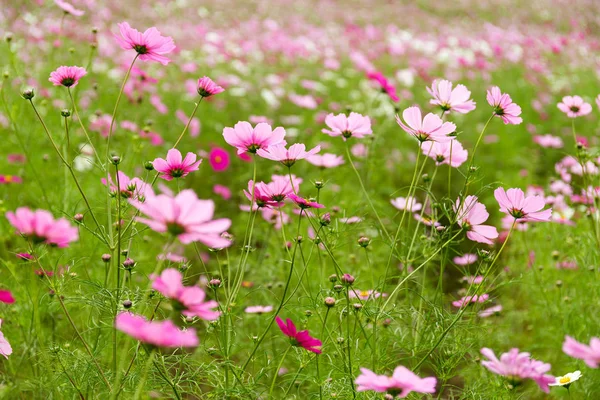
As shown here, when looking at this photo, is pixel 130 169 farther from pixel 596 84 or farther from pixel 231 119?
pixel 596 84

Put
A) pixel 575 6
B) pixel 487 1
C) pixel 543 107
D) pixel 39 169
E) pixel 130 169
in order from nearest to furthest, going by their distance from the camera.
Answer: pixel 130 169 → pixel 39 169 → pixel 543 107 → pixel 575 6 → pixel 487 1

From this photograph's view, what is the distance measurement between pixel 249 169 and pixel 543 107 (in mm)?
2540

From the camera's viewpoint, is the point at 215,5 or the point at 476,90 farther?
the point at 215,5

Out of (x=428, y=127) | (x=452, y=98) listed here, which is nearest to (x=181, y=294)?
(x=428, y=127)

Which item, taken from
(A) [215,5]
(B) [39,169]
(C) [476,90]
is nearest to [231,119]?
(B) [39,169]

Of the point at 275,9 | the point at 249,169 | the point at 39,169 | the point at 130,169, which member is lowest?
the point at 275,9

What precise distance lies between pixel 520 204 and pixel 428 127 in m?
0.21

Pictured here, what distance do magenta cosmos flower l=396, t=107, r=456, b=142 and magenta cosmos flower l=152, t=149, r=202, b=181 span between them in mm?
379

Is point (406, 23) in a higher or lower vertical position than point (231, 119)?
lower

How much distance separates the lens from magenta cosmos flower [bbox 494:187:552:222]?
969mm

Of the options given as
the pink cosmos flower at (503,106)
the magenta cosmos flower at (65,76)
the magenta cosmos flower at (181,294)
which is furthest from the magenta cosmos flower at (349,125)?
the magenta cosmos flower at (181,294)

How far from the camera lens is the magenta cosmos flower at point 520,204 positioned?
969mm

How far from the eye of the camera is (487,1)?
10.6 m

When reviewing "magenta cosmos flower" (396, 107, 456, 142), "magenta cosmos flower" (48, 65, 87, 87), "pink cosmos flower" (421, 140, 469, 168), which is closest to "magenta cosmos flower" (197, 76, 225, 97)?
"magenta cosmos flower" (48, 65, 87, 87)
